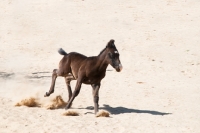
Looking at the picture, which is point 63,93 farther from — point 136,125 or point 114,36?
point 114,36

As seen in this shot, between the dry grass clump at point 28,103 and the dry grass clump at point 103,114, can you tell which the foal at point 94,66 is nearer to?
the dry grass clump at point 103,114

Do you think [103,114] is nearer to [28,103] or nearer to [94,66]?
[94,66]

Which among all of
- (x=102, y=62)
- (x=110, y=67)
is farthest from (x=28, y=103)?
(x=110, y=67)

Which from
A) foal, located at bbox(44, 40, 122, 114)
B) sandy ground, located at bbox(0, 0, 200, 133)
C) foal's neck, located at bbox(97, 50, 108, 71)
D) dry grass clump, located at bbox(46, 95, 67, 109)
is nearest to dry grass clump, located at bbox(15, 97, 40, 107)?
sandy ground, located at bbox(0, 0, 200, 133)

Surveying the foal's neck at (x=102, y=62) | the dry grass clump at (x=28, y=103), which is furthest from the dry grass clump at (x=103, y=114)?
the dry grass clump at (x=28, y=103)

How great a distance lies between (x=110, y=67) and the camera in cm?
2008

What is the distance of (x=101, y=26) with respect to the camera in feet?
86.8

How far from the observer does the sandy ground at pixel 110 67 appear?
467 inches

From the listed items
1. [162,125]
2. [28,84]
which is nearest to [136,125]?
[162,125]

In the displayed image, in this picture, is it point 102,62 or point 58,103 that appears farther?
point 58,103

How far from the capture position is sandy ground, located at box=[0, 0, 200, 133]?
11859 millimetres

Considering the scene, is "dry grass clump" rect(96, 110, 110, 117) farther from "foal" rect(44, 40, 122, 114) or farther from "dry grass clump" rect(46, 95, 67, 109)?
"dry grass clump" rect(46, 95, 67, 109)

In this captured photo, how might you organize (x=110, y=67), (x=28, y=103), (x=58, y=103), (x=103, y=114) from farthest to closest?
(x=110, y=67) < (x=58, y=103) < (x=28, y=103) < (x=103, y=114)

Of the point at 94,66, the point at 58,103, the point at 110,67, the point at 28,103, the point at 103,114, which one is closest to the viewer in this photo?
the point at 103,114
